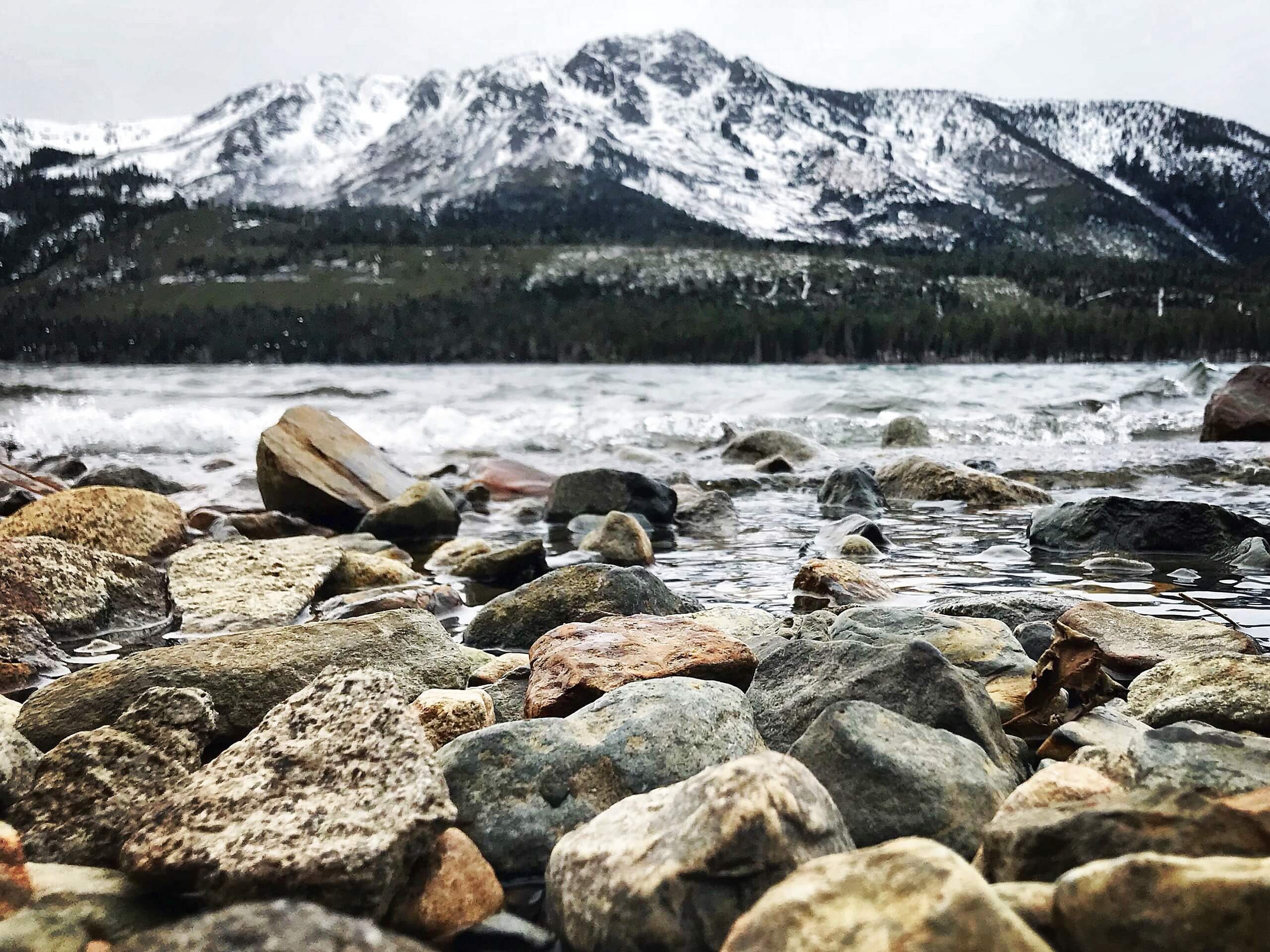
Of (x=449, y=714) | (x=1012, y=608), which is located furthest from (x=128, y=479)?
(x=1012, y=608)

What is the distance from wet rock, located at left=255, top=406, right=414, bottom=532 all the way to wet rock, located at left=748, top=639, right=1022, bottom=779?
5.95 metres

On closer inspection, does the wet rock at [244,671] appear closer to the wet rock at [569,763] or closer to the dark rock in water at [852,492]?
the wet rock at [569,763]

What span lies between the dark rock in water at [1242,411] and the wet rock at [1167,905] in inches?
590

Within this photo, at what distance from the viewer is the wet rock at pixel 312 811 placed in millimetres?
1576

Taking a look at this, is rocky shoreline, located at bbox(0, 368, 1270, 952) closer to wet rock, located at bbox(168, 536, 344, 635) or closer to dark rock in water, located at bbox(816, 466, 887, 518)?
wet rock, located at bbox(168, 536, 344, 635)

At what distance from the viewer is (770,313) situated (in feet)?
342

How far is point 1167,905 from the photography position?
3.98ft

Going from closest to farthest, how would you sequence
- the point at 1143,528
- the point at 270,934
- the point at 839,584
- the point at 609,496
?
the point at 270,934, the point at 839,584, the point at 1143,528, the point at 609,496

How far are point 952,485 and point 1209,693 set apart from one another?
21.9ft

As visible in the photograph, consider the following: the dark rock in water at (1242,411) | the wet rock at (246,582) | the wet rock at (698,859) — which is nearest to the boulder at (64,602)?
the wet rock at (246,582)

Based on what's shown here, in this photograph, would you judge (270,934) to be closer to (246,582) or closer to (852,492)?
(246,582)

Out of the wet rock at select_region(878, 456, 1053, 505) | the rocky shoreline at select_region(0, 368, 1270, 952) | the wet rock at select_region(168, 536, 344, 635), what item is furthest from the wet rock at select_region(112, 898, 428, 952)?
the wet rock at select_region(878, 456, 1053, 505)

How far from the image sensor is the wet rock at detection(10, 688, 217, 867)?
1856 millimetres

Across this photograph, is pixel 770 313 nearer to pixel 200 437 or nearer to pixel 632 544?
pixel 200 437
